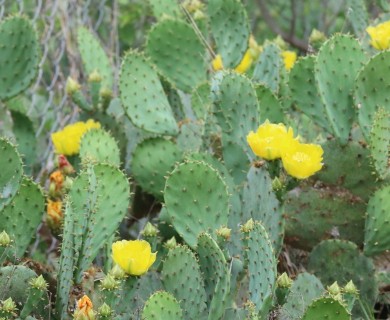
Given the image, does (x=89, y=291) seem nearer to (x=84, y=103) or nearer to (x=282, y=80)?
(x=84, y=103)

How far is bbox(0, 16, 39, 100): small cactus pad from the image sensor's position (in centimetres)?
340

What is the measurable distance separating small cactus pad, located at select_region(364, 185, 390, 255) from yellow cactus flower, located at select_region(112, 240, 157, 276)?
0.86 m

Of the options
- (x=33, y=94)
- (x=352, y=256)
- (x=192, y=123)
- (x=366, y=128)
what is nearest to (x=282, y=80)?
(x=192, y=123)

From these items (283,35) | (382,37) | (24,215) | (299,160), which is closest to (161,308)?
(299,160)

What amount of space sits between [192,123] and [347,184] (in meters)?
0.63

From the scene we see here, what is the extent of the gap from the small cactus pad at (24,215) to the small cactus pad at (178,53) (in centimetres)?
100

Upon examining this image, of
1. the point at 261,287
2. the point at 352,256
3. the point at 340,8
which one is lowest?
the point at 340,8

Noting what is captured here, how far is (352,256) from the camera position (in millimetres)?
2793

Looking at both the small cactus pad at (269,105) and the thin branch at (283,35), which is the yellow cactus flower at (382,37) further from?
the thin branch at (283,35)

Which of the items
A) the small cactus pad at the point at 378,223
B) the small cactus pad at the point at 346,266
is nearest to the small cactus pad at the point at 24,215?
the small cactus pad at the point at 346,266

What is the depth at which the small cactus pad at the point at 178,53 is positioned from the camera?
3498 millimetres

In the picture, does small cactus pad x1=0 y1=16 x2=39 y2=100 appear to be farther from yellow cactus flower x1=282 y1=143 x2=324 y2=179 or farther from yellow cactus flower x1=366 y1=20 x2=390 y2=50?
yellow cactus flower x1=282 y1=143 x2=324 y2=179

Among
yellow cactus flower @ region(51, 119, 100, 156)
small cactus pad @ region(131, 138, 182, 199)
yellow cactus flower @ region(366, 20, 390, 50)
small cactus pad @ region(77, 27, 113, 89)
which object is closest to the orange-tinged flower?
yellow cactus flower @ region(51, 119, 100, 156)

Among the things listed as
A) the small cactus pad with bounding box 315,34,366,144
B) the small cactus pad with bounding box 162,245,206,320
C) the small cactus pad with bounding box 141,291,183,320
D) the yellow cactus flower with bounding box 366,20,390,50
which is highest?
the yellow cactus flower with bounding box 366,20,390,50
